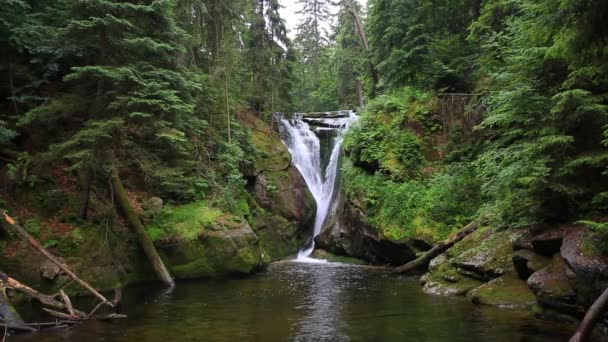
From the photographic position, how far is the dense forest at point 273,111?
8.16 meters

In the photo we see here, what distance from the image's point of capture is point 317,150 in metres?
25.6

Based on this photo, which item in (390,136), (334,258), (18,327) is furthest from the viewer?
(334,258)

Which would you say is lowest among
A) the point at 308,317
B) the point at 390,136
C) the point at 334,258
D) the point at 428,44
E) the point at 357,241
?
the point at 334,258

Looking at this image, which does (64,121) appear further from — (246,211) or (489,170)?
(489,170)

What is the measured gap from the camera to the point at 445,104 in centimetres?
1762

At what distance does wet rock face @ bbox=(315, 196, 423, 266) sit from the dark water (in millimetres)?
2429

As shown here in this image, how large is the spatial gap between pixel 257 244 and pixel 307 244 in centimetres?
604

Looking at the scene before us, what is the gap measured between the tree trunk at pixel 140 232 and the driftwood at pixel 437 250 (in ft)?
23.8

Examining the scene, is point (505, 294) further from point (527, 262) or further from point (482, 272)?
point (482, 272)

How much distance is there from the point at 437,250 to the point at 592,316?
746 centimetres

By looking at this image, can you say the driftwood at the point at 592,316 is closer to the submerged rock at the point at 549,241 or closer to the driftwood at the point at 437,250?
the submerged rock at the point at 549,241

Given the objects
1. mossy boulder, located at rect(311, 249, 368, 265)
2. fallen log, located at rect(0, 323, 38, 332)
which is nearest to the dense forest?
mossy boulder, located at rect(311, 249, 368, 265)

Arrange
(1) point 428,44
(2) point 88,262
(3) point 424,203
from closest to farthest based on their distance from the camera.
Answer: (2) point 88,262, (3) point 424,203, (1) point 428,44

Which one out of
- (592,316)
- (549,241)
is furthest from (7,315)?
(549,241)
